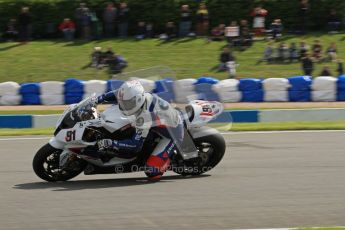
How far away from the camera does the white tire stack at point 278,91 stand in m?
21.7

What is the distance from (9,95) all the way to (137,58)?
6279 mm

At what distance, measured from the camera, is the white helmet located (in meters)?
8.52

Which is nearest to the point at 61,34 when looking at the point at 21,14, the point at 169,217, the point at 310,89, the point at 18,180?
the point at 21,14

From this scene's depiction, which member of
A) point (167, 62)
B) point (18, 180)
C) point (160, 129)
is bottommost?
point (167, 62)

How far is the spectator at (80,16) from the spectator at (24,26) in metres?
1.79

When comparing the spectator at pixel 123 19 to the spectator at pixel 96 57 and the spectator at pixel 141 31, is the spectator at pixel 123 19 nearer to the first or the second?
the spectator at pixel 141 31

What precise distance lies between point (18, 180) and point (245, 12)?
69.1ft

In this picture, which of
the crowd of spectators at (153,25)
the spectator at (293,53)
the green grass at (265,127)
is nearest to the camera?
the green grass at (265,127)

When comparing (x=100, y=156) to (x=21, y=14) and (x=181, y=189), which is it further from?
(x=21, y=14)

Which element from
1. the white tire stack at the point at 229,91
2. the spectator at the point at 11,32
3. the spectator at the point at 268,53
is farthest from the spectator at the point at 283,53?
the spectator at the point at 11,32

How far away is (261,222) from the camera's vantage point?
7023mm

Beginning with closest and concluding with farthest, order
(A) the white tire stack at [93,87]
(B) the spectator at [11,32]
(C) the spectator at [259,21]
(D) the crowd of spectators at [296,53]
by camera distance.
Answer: (A) the white tire stack at [93,87]
(D) the crowd of spectators at [296,53]
(C) the spectator at [259,21]
(B) the spectator at [11,32]

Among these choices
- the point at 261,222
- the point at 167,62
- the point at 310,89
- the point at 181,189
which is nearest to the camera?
the point at 261,222

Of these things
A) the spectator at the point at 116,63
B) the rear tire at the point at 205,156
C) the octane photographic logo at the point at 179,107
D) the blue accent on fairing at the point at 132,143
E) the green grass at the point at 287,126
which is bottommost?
the spectator at the point at 116,63
